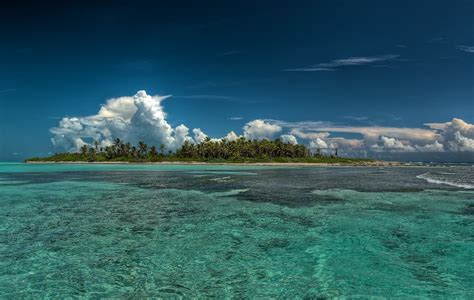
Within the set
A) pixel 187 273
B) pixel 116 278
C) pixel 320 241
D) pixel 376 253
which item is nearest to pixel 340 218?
pixel 320 241

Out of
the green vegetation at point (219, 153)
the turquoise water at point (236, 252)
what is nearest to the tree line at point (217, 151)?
the green vegetation at point (219, 153)

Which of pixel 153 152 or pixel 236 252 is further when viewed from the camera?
pixel 153 152

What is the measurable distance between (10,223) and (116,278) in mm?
12143

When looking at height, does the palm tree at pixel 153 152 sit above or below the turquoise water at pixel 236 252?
above

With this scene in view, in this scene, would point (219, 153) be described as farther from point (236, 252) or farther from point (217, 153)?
point (236, 252)

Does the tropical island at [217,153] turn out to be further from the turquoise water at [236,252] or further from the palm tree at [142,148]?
the turquoise water at [236,252]

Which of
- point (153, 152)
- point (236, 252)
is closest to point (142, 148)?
point (153, 152)

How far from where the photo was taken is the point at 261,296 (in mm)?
8820

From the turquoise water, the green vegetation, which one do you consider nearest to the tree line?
the green vegetation

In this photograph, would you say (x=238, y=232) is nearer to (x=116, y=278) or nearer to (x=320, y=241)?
(x=320, y=241)

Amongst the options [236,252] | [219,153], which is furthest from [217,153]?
[236,252]

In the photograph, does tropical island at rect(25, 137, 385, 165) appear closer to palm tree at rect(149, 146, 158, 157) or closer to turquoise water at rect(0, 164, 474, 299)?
palm tree at rect(149, 146, 158, 157)

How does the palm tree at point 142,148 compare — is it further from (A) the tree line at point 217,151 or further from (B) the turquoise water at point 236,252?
(B) the turquoise water at point 236,252

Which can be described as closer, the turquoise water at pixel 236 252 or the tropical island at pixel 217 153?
the turquoise water at pixel 236 252
